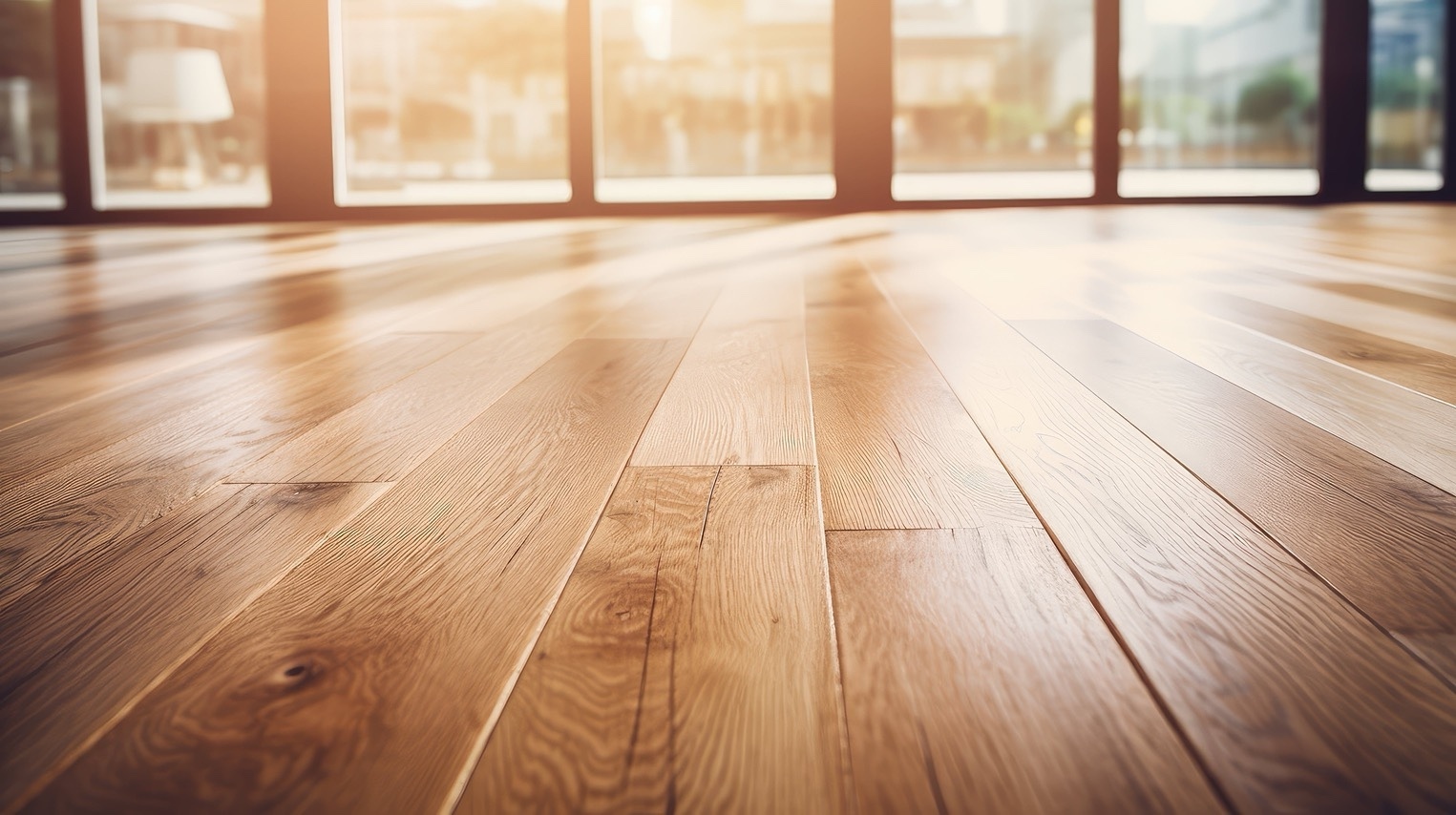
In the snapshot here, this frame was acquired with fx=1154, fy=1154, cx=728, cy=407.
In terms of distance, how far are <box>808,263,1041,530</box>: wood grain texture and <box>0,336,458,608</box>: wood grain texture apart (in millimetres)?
492

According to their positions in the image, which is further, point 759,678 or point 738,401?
point 738,401

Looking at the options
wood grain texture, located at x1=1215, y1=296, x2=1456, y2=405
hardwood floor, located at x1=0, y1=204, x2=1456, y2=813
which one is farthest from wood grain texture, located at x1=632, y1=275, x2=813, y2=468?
wood grain texture, located at x1=1215, y1=296, x2=1456, y2=405

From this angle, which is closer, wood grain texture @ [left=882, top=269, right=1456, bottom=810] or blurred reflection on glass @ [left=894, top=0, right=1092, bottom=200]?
wood grain texture @ [left=882, top=269, right=1456, bottom=810]

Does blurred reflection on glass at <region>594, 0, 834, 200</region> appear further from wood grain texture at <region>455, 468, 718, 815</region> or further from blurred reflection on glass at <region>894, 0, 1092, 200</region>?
wood grain texture at <region>455, 468, 718, 815</region>

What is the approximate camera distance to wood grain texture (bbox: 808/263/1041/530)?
0.80 m

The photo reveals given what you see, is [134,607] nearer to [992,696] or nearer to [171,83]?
[992,696]

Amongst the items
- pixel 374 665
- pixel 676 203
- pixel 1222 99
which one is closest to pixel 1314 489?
pixel 374 665

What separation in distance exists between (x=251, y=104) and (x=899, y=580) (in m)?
5.37

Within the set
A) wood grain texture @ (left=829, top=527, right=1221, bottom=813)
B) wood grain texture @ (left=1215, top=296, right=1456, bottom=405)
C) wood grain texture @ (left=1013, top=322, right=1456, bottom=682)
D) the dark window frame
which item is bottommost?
wood grain texture @ (left=829, top=527, right=1221, bottom=813)

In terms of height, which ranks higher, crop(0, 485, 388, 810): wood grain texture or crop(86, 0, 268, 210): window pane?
crop(86, 0, 268, 210): window pane

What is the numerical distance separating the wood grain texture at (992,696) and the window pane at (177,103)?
522 cm

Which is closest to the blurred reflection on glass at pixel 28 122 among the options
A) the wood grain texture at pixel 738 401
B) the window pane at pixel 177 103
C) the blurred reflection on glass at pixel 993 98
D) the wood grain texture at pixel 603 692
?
the window pane at pixel 177 103

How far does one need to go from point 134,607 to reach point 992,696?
1.55ft

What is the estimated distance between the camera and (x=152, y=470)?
950mm
